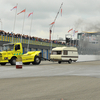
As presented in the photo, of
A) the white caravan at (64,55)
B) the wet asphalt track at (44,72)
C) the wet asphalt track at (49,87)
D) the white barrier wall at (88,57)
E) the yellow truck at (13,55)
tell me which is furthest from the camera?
the white barrier wall at (88,57)

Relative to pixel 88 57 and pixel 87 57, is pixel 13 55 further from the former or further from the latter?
pixel 88 57

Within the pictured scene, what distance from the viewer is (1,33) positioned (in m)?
37.7

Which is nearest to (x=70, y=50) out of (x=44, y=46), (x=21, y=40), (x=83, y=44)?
(x=21, y=40)

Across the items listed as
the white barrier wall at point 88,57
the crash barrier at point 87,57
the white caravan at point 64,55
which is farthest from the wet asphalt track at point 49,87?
the white barrier wall at point 88,57

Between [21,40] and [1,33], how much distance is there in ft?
19.4

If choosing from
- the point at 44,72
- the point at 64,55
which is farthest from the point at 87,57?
the point at 44,72

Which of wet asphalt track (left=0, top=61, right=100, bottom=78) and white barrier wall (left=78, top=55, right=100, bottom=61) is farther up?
wet asphalt track (left=0, top=61, right=100, bottom=78)

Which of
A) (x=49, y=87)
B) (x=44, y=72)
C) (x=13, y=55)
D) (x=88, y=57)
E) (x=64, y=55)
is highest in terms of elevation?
(x=13, y=55)

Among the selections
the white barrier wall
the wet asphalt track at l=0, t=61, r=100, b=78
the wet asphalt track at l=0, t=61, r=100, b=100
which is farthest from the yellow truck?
the white barrier wall

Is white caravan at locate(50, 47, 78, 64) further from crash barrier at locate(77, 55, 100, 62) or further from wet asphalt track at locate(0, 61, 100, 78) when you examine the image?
crash barrier at locate(77, 55, 100, 62)

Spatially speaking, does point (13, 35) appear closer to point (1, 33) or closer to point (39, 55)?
point (1, 33)

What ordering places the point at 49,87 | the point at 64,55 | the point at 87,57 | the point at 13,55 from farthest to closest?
the point at 87,57
the point at 64,55
the point at 13,55
the point at 49,87

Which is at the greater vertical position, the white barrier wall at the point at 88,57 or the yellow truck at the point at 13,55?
the yellow truck at the point at 13,55

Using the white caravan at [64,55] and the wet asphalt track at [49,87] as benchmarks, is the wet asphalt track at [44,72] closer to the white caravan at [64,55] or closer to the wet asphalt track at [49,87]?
the wet asphalt track at [49,87]
